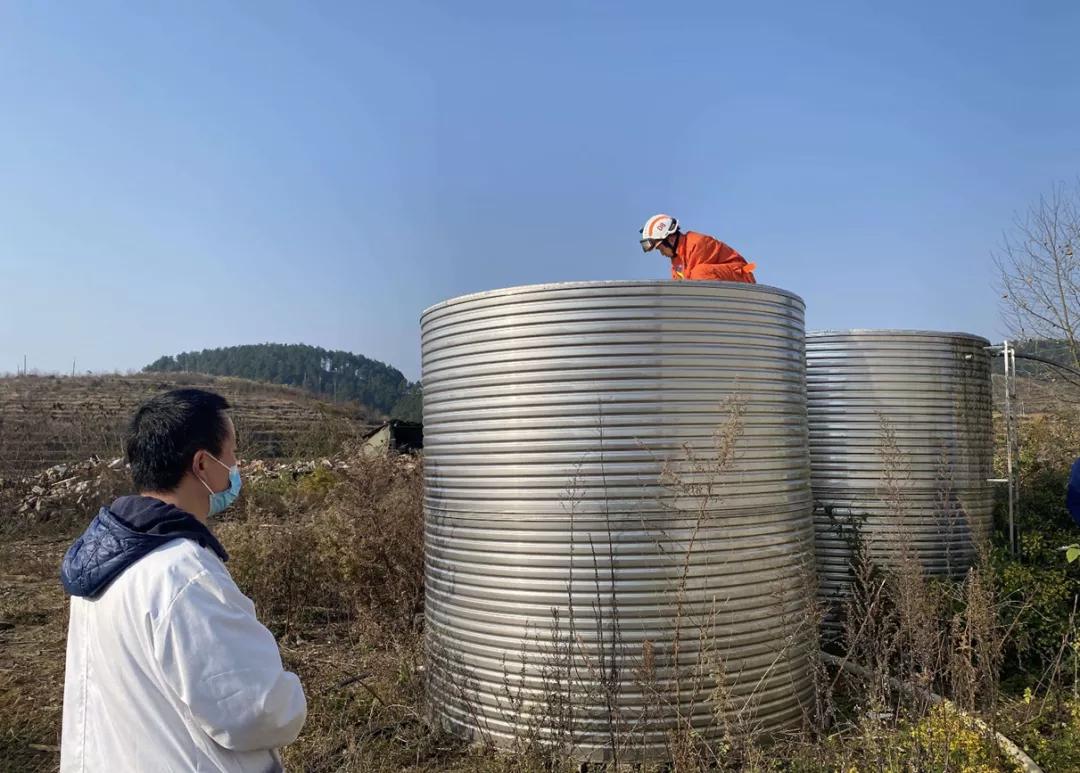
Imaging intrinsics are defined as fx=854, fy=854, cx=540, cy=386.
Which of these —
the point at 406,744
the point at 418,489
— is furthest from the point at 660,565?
the point at 418,489

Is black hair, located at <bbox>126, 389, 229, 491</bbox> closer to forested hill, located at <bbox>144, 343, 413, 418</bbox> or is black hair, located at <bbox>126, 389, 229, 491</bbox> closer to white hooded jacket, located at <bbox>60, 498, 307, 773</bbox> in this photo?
white hooded jacket, located at <bbox>60, 498, 307, 773</bbox>

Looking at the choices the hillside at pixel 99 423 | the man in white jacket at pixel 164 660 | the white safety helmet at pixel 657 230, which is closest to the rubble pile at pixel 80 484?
the hillside at pixel 99 423

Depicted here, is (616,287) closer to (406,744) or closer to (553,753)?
(553,753)

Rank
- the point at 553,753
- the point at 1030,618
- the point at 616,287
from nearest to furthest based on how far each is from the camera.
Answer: the point at 553,753 → the point at 616,287 → the point at 1030,618

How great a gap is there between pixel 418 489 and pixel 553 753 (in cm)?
499

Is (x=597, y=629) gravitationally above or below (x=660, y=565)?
below

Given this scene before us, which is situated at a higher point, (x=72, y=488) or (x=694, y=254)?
(x=694, y=254)

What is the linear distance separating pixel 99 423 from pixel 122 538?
20818 mm

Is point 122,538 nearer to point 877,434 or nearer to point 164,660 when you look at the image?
point 164,660

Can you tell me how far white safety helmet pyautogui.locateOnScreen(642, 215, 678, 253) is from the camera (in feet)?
21.0

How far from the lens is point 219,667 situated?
2.22 meters

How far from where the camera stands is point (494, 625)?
15.9 ft

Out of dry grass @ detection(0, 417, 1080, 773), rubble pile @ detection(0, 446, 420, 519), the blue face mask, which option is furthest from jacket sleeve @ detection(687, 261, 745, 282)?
rubble pile @ detection(0, 446, 420, 519)

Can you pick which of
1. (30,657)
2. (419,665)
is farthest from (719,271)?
(30,657)
